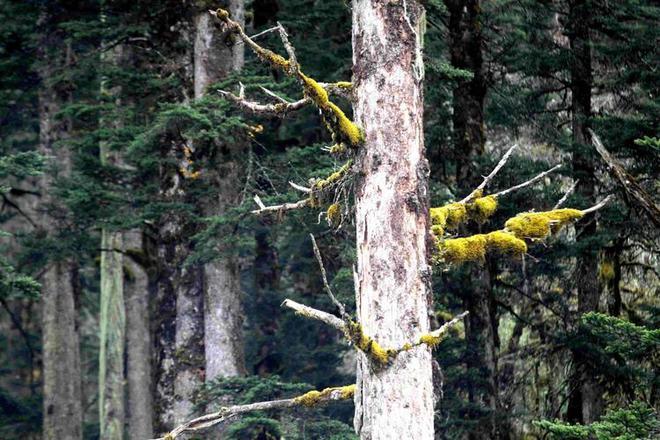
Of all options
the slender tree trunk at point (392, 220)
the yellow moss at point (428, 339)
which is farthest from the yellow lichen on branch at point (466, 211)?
the yellow moss at point (428, 339)

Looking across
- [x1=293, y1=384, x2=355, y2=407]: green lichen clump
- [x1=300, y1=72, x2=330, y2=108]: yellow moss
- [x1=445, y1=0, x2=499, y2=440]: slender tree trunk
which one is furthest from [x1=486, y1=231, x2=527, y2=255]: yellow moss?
[x1=445, y1=0, x2=499, y2=440]: slender tree trunk

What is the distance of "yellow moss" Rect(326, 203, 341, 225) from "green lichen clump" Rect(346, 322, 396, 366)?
4.28ft

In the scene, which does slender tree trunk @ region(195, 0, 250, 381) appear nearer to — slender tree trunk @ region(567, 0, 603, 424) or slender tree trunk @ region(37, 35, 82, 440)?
slender tree trunk @ region(567, 0, 603, 424)

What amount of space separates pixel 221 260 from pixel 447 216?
18.1 feet

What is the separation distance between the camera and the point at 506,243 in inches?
315

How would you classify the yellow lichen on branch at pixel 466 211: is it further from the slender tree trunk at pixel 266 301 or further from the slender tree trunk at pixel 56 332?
the slender tree trunk at pixel 56 332

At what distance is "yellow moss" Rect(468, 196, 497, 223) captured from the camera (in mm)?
8203

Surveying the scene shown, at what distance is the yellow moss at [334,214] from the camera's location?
7.91 metres

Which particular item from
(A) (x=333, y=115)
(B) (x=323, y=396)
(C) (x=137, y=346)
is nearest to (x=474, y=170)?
(B) (x=323, y=396)

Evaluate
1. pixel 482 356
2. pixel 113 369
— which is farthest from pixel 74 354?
pixel 482 356

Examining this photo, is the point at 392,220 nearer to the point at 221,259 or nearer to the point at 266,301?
the point at 221,259

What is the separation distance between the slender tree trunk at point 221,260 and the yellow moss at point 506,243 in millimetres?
5533

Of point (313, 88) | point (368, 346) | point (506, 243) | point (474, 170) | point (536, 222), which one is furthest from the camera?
point (474, 170)

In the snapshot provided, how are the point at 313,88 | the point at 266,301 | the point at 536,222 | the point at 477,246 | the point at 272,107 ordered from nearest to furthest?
the point at 313,88
the point at 272,107
the point at 477,246
the point at 536,222
the point at 266,301
